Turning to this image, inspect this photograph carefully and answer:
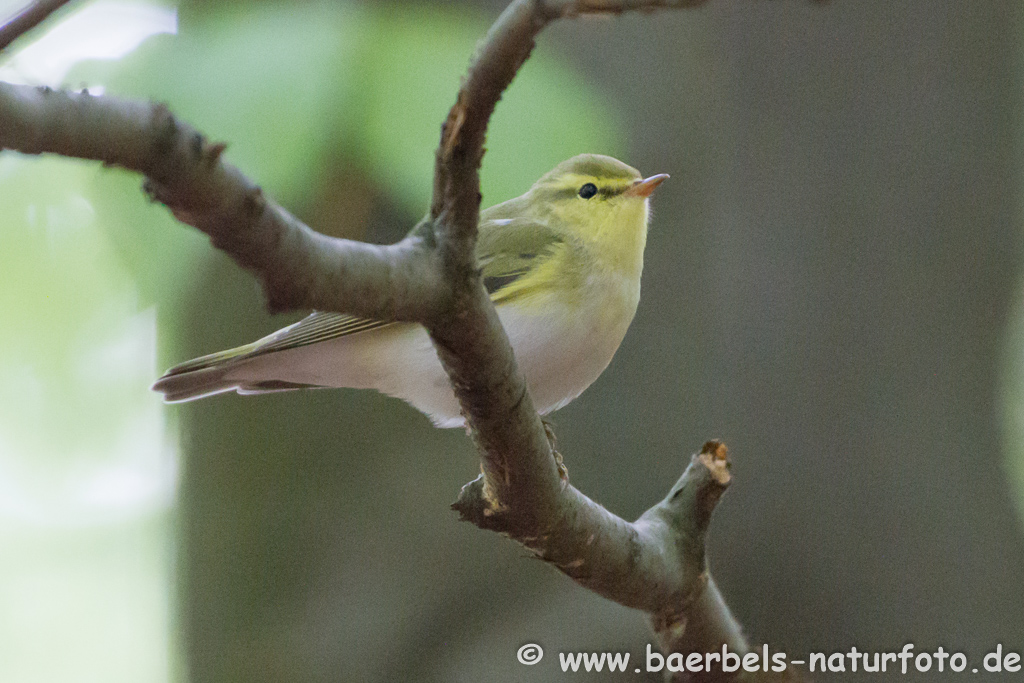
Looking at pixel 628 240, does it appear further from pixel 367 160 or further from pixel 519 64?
pixel 519 64

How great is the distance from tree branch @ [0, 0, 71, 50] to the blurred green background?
5.43 ft

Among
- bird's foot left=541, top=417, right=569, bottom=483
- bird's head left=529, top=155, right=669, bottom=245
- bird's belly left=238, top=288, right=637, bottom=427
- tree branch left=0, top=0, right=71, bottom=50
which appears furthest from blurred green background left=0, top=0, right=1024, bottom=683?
tree branch left=0, top=0, right=71, bottom=50

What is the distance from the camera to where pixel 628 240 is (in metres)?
2.27

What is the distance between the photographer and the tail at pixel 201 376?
86.1 inches

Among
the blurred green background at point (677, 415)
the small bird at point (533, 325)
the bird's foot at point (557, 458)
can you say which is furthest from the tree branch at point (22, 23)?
the blurred green background at point (677, 415)

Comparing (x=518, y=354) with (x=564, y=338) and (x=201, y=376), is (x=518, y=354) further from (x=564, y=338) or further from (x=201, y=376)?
(x=201, y=376)

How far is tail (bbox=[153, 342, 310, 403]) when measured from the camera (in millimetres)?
2188

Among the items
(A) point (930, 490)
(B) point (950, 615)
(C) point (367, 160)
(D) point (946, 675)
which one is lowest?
(D) point (946, 675)

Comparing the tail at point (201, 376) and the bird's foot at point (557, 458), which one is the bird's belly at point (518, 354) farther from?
the bird's foot at point (557, 458)

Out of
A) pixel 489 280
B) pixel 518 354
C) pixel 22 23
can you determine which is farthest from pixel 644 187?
pixel 22 23

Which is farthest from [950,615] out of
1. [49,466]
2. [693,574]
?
[49,466]

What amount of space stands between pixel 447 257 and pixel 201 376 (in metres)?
1.33

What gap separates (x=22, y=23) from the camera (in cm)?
87

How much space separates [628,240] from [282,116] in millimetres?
904
